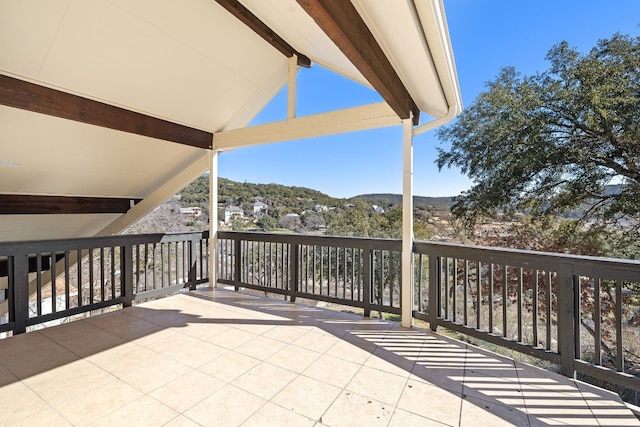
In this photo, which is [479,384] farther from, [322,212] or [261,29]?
[322,212]

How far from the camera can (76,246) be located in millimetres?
3590

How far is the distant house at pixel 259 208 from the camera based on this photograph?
9.08m

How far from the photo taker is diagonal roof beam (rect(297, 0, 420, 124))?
161cm

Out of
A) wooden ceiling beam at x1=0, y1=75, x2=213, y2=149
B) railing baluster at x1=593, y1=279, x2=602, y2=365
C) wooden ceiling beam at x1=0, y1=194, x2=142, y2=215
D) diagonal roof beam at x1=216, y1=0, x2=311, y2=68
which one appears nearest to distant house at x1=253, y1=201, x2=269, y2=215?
wooden ceiling beam at x1=0, y1=194, x2=142, y2=215

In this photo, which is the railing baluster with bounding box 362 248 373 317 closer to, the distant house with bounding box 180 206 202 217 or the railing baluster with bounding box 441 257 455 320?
the railing baluster with bounding box 441 257 455 320

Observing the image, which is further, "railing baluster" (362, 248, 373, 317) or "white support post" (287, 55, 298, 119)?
"white support post" (287, 55, 298, 119)

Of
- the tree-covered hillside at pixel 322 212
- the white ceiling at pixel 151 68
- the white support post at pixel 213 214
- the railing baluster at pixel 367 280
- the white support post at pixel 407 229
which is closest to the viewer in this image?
the white ceiling at pixel 151 68

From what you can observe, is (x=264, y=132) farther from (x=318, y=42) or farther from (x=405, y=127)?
(x=405, y=127)

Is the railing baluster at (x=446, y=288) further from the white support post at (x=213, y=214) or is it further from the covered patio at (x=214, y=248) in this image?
the white support post at (x=213, y=214)

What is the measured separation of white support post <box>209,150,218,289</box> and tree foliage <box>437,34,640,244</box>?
585 centimetres

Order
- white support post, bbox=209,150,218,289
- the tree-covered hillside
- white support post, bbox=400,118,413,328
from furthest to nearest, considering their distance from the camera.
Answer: the tree-covered hillside → white support post, bbox=209,150,218,289 → white support post, bbox=400,118,413,328

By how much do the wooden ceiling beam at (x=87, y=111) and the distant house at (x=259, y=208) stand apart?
4.32 metres

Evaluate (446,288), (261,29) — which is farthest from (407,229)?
(261,29)

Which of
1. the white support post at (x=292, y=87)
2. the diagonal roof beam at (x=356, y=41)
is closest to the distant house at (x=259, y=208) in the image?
the white support post at (x=292, y=87)
